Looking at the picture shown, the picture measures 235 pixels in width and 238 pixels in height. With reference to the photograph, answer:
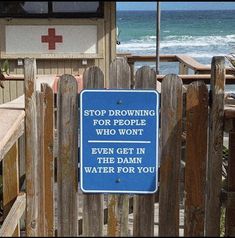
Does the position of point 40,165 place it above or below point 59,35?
above

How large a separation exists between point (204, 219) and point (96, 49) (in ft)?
16.8

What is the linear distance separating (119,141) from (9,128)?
59 cm

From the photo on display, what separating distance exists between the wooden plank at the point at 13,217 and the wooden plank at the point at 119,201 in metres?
0.50

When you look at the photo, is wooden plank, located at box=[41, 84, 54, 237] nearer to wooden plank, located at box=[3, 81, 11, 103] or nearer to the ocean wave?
wooden plank, located at box=[3, 81, 11, 103]

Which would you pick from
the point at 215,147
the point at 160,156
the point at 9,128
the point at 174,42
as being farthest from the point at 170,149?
the point at 174,42

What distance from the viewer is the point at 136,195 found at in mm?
3285

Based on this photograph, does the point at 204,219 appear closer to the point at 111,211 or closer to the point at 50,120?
the point at 111,211

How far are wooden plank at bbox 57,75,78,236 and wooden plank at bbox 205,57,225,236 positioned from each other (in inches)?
27.7

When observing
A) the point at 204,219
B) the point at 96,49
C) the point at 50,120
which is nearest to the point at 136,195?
the point at 204,219

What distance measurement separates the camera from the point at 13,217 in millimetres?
3330

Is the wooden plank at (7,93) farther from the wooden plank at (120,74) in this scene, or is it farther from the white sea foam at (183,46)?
the white sea foam at (183,46)

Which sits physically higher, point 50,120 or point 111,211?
point 50,120

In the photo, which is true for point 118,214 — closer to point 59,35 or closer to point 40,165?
point 40,165

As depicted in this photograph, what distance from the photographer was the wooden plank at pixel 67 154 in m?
3.26
